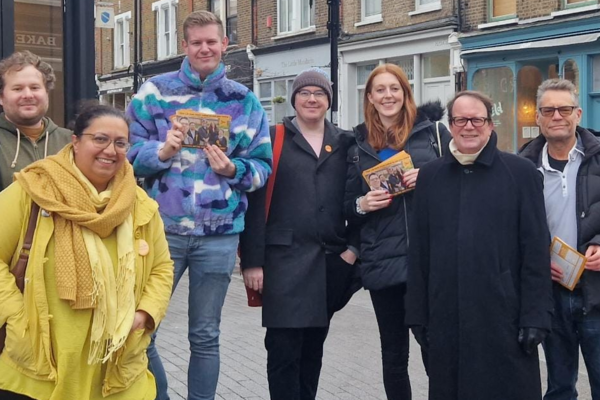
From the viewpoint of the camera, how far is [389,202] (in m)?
4.83

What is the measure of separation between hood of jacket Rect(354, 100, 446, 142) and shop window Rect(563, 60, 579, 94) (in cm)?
1349

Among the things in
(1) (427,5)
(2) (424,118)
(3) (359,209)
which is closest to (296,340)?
(3) (359,209)

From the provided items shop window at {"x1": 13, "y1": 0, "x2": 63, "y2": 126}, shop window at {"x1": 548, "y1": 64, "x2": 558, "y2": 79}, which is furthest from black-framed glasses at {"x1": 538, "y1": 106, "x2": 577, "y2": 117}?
shop window at {"x1": 548, "y1": 64, "x2": 558, "y2": 79}

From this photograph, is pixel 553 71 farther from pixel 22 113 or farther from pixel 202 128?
pixel 22 113

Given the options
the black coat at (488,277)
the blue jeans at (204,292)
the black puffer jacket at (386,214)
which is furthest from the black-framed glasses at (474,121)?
the blue jeans at (204,292)

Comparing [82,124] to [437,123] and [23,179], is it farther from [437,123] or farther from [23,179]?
[437,123]

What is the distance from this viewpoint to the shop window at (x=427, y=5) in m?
21.1

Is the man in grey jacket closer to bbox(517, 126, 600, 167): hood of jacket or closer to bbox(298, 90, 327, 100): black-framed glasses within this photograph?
bbox(298, 90, 327, 100): black-framed glasses

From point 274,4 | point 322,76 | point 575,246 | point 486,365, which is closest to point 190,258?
point 322,76

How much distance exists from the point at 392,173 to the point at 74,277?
188 centimetres

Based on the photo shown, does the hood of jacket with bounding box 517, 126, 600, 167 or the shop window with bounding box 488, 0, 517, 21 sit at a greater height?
the shop window with bounding box 488, 0, 517, 21

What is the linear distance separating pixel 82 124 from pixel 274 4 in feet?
80.2

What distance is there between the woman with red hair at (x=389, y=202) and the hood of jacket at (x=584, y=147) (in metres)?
0.46

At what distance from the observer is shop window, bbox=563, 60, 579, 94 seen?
697 inches
